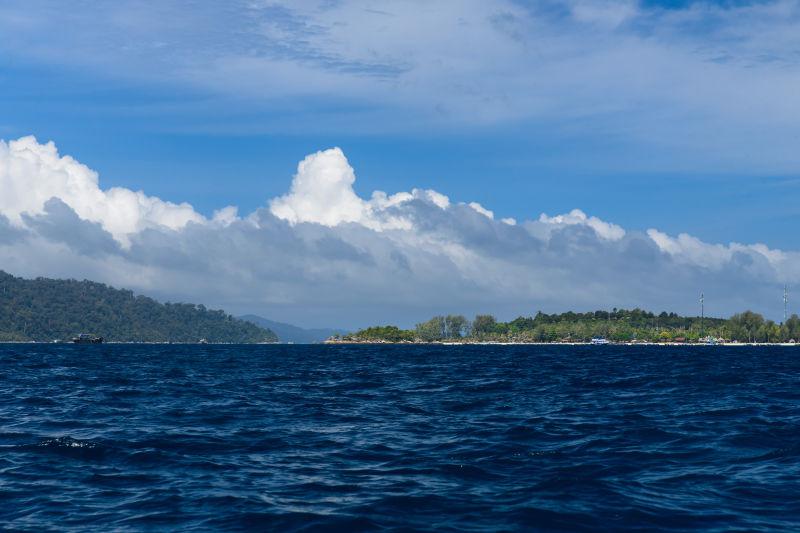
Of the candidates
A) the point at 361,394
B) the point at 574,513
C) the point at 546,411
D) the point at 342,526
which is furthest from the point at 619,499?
the point at 361,394

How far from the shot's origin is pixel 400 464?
91.1ft

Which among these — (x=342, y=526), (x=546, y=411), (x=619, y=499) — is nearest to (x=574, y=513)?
(x=619, y=499)

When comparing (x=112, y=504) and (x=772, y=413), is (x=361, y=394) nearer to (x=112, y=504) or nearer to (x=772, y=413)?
(x=772, y=413)

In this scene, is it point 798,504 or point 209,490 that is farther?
point 209,490

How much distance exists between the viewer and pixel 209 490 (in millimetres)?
23438

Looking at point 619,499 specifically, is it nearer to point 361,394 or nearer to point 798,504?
point 798,504

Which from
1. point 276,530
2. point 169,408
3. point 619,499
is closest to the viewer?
point 276,530

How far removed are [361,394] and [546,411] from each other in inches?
670

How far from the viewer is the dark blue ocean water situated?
20531mm

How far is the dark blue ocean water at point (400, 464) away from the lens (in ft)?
67.4

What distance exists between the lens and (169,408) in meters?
45.0

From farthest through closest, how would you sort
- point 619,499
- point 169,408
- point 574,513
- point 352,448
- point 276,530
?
point 169,408 → point 352,448 → point 619,499 → point 574,513 → point 276,530

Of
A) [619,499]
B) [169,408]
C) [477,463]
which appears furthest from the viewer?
[169,408]

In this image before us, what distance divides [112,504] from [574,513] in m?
13.2
